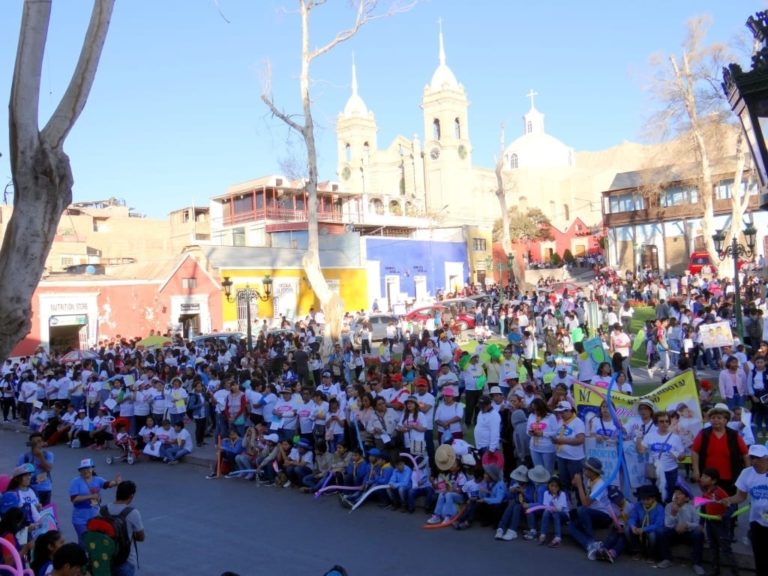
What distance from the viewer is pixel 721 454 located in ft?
26.0

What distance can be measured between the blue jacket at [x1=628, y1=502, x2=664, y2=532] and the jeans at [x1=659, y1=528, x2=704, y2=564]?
0.33 feet

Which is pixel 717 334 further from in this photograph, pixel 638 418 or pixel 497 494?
pixel 497 494

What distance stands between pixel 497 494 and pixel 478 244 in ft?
153

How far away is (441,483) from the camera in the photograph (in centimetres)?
1012

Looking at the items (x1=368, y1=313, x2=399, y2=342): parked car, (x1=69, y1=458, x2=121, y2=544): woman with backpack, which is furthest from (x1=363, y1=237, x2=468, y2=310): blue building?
(x1=69, y1=458, x2=121, y2=544): woman with backpack

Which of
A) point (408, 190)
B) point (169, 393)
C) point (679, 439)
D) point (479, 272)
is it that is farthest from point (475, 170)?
point (679, 439)

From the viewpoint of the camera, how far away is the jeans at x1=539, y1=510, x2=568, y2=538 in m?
8.64

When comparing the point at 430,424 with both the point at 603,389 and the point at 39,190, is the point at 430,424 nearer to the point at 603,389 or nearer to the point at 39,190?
the point at 603,389

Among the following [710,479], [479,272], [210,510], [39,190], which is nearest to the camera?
[39,190]

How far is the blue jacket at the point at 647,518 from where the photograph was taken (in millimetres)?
7898

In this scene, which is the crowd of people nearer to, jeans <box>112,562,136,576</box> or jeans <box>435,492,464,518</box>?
jeans <box>435,492,464,518</box>

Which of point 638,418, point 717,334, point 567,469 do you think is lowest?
point 567,469

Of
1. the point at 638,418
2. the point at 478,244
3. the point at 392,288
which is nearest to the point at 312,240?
the point at 638,418

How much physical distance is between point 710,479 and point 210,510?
726cm
